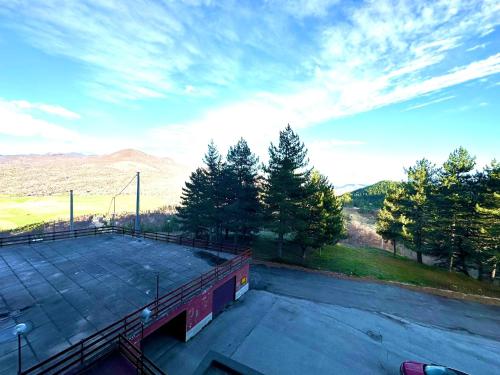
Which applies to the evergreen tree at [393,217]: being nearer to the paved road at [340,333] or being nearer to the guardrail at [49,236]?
the paved road at [340,333]

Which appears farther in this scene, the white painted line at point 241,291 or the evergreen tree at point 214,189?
the evergreen tree at point 214,189

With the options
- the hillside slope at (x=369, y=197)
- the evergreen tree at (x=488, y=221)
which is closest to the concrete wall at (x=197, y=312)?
the evergreen tree at (x=488, y=221)

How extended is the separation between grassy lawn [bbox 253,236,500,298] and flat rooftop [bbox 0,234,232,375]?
11847 mm

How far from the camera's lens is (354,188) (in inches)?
4176

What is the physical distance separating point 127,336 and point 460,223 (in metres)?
31.5

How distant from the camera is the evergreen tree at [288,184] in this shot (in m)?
23.2

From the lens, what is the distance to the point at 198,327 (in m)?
11.8

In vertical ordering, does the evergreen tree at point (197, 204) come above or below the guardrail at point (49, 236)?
above

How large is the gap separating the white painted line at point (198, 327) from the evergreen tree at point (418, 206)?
1037 inches

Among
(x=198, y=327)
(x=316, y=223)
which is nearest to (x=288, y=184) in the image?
(x=316, y=223)

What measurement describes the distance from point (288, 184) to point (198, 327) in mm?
15517

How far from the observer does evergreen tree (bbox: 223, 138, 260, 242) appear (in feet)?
87.4

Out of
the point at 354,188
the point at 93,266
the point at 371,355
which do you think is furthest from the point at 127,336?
the point at 354,188

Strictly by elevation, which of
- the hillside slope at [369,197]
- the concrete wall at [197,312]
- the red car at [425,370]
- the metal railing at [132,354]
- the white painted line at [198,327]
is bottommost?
the red car at [425,370]
